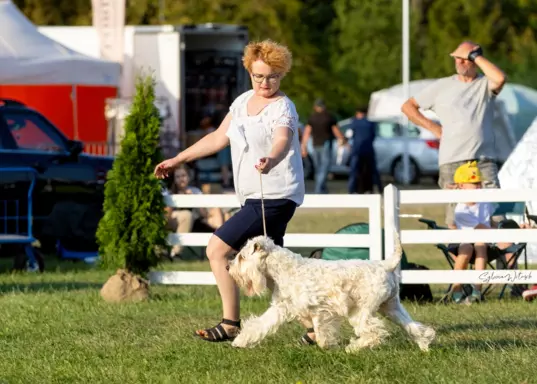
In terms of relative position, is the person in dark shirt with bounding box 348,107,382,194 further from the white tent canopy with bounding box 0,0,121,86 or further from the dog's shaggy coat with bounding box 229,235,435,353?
the dog's shaggy coat with bounding box 229,235,435,353

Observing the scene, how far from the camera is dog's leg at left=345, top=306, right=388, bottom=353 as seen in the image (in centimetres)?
804

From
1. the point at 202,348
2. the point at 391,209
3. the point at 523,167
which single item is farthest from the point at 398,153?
the point at 202,348

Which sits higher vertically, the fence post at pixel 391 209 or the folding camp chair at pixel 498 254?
the fence post at pixel 391 209

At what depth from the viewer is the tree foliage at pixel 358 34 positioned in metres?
42.1

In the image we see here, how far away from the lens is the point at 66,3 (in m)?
43.5

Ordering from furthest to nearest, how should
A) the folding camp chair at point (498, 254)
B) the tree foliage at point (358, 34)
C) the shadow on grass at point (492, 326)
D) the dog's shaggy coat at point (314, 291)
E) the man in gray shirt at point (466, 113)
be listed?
the tree foliage at point (358, 34)
the folding camp chair at point (498, 254)
the man in gray shirt at point (466, 113)
the shadow on grass at point (492, 326)
the dog's shaggy coat at point (314, 291)

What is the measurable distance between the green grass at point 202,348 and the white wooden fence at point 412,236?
0.23 meters

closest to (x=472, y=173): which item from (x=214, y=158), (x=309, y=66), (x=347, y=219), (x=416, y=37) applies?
(x=347, y=219)

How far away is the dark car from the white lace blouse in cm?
733

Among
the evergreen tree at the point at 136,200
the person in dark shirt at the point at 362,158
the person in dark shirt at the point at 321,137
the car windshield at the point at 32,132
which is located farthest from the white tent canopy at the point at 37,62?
the evergreen tree at the point at 136,200

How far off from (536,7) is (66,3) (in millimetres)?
17799

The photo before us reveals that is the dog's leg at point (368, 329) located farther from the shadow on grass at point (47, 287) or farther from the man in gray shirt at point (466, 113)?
the shadow on grass at point (47, 287)

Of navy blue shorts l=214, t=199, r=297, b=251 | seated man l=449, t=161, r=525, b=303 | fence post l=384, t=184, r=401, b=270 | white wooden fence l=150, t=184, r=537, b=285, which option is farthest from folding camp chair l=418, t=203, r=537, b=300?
navy blue shorts l=214, t=199, r=297, b=251

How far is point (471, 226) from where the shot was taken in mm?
11688
